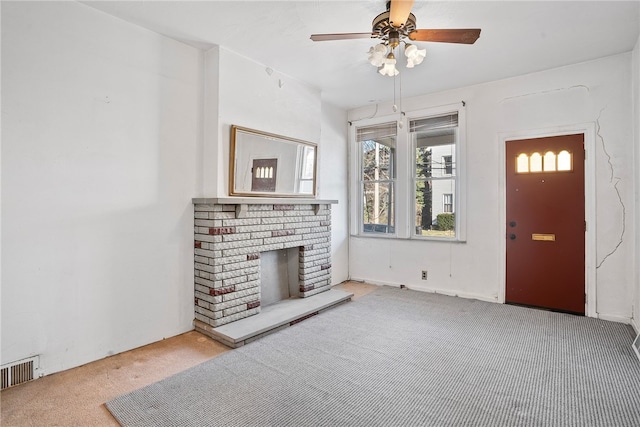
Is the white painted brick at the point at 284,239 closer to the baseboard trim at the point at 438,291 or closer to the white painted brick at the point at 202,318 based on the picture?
the white painted brick at the point at 202,318

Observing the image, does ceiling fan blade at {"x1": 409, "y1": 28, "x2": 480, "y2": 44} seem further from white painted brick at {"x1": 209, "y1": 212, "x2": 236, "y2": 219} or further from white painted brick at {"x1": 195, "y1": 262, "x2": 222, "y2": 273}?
white painted brick at {"x1": 195, "y1": 262, "x2": 222, "y2": 273}

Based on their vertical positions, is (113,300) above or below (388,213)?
below

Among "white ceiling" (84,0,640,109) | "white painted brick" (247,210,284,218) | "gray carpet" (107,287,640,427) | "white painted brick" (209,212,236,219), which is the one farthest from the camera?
"white painted brick" (247,210,284,218)

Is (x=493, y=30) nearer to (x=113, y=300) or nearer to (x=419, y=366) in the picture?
(x=419, y=366)

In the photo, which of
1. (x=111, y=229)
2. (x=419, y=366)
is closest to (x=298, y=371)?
(x=419, y=366)

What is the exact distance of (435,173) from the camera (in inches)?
176

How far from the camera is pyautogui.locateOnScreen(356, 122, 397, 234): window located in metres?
4.82

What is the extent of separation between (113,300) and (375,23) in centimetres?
290

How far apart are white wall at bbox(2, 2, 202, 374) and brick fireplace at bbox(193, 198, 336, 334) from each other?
0.16 metres

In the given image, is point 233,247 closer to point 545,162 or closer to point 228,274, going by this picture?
point 228,274

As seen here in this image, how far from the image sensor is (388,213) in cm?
486

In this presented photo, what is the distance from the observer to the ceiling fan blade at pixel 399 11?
1901mm

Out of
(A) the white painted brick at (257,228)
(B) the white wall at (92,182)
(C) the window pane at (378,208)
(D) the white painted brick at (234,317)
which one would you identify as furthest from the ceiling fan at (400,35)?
(C) the window pane at (378,208)

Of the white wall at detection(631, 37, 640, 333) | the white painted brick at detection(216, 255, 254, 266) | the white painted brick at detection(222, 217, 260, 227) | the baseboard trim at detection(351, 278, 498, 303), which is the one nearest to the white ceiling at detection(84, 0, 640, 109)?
the white wall at detection(631, 37, 640, 333)
